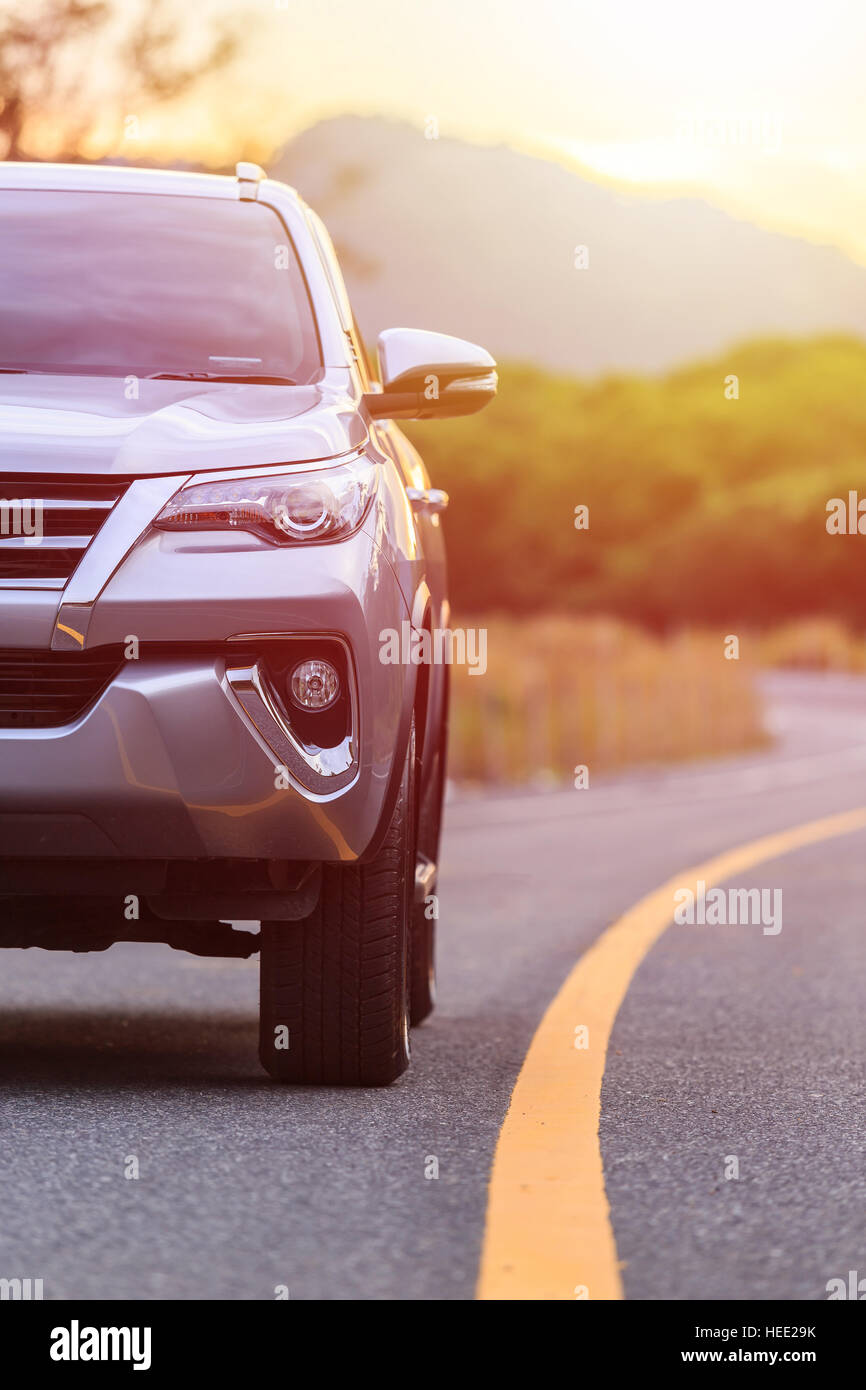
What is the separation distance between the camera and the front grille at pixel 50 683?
4055 mm

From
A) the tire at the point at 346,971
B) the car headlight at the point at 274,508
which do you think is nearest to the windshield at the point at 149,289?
the car headlight at the point at 274,508

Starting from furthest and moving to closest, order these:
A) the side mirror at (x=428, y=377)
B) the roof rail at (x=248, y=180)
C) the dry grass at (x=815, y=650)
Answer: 1. the dry grass at (x=815, y=650)
2. the roof rail at (x=248, y=180)
3. the side mirror at (x=428, y=377)

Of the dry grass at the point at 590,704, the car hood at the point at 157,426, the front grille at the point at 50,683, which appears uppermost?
the car hood at the point at 157,426

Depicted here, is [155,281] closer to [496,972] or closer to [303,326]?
[303,326]

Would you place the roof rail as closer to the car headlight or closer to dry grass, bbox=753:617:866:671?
the car headlight

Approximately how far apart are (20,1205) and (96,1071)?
1.45 meters

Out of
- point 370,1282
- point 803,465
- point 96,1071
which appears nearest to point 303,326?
point 96,1071

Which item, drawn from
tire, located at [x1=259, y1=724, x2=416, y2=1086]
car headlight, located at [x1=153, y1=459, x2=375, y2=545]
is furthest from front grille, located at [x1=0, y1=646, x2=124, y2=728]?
tire, located at [x1=259, y1=724, x2=416, y2=1086]

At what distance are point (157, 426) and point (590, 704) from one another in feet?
109

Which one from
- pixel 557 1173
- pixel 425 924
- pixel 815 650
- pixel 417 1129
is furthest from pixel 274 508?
pixel 815 650

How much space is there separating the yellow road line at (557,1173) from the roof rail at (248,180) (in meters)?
2.18

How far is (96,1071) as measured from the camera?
489cm

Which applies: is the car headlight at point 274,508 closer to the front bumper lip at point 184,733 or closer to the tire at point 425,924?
the front bumper lip at point 184,733

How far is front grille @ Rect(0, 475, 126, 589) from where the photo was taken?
4.07 metres
